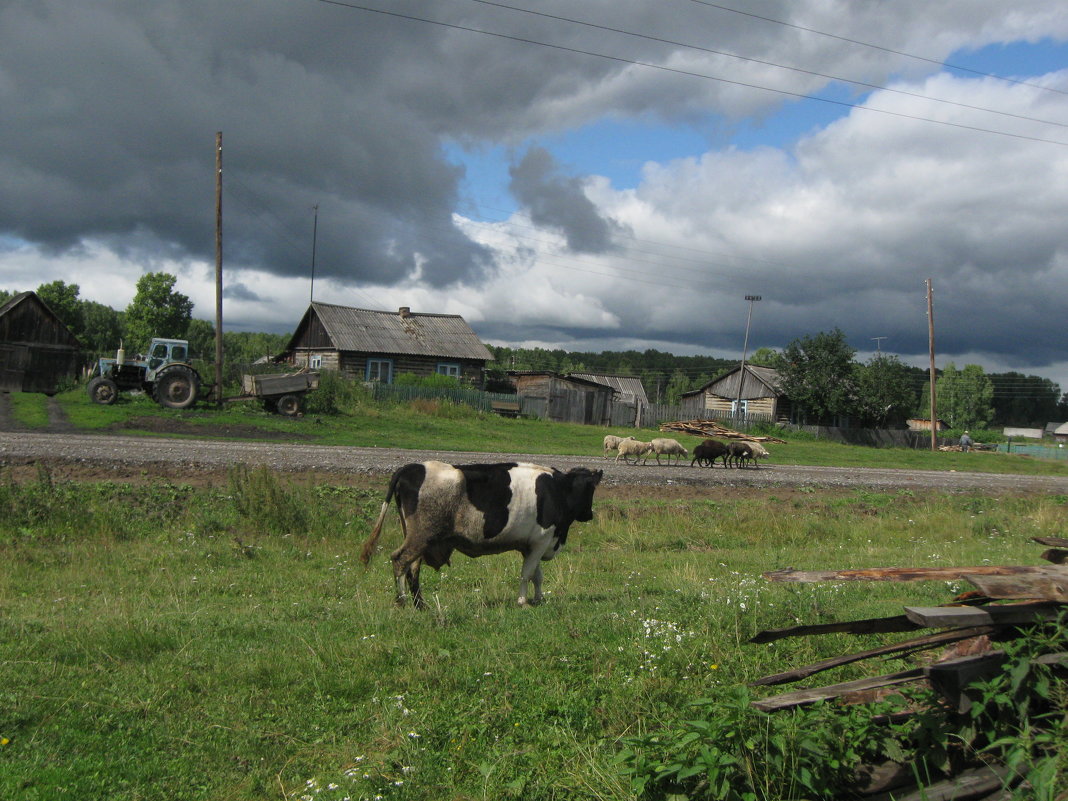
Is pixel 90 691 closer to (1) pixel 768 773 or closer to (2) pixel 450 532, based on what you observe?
(2) pixel 450 532

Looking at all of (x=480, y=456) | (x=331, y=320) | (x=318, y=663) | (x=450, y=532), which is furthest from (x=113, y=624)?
(x=331, y=320)

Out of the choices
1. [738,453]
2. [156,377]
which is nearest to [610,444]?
[738,453]

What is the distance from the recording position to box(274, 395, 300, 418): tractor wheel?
33.9 m

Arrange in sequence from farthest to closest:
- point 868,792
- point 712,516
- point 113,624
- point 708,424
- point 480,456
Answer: point 708,424
point 480,456
point 712,516
point 113,624
point 868,792

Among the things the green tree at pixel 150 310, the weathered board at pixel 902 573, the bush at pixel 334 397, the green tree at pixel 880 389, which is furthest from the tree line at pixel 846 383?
the weathered board at pixel 902 573

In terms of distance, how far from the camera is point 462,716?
5.53m

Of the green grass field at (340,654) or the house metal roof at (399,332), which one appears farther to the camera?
the house metal roof at (399,332)

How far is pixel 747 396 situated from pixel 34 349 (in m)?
56.1

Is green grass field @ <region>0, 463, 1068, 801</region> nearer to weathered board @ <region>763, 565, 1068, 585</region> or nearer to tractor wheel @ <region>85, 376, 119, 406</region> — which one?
weathered board @ <region>763, 565, 1068, 585</region>

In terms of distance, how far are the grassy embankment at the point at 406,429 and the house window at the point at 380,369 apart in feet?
39.8

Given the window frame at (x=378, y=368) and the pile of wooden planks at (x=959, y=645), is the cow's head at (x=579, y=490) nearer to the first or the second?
the pile of wooden planks at (x=959, y=645)

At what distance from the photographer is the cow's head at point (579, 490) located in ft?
32.0

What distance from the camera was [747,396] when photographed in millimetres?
72438

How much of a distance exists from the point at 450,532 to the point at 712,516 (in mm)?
9477
